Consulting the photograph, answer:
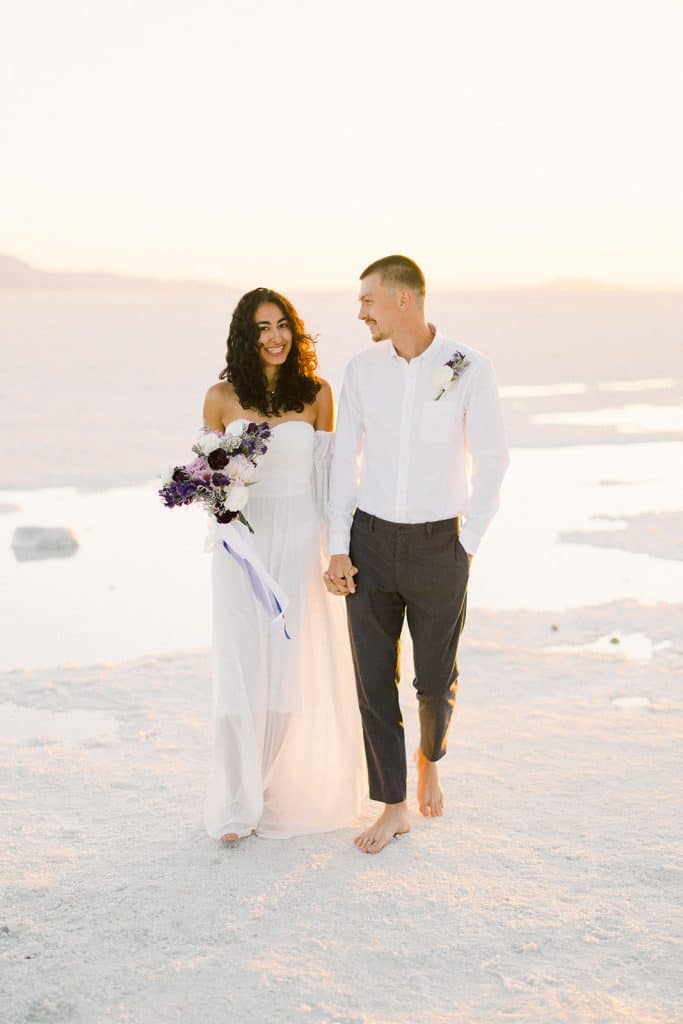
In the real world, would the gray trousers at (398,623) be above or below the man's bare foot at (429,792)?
above

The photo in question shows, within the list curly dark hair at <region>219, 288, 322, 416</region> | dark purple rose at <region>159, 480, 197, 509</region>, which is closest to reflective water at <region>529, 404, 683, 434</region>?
curly dark hair at <region>219, 288, 322, 416</region>

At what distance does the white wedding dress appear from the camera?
15.7 feet

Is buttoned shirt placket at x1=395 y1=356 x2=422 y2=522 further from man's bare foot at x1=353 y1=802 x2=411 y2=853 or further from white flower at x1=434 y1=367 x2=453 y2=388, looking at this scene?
man's bare foot at x1=353 y1=802 x2=411 y2=853

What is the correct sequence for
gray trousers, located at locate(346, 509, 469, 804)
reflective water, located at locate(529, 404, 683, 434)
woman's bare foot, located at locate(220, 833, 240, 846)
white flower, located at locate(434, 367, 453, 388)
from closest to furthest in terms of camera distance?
white flower, located at locate(434, 367, 453, 388), gray trousers, located at locate(346, 509, 469, 804), woman's bare foot, located at locate(220, 833, 240, 846), reflective water, located at locate(529, 404, 683, 434)

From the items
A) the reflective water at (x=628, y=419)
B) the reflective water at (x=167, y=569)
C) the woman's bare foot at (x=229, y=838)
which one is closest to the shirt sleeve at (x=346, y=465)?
the woman's bare foot at (x=229, y=838)

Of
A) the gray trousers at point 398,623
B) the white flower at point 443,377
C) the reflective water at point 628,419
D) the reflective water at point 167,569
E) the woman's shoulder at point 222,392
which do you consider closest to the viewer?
the white flower at point 443,377

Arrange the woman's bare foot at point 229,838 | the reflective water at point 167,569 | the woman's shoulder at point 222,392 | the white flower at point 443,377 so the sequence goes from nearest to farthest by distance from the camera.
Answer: the white flower at point 443,377 → the woman's bare foot at point 229,838 → the woman's shoulder at point 222,392 → the reflective water at point 167,569

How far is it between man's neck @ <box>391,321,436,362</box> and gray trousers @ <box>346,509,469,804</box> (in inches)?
25.2

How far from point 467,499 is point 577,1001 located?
6.28 feet

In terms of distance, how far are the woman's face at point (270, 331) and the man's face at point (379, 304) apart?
398 mm

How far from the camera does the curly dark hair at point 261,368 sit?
4.85 metres

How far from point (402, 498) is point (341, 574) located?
391 mm

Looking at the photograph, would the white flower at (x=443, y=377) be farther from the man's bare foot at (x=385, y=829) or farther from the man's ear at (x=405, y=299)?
the man's bare foot at (x=385, y=829)

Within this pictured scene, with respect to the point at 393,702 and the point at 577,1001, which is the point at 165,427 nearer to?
the point at 393,702
